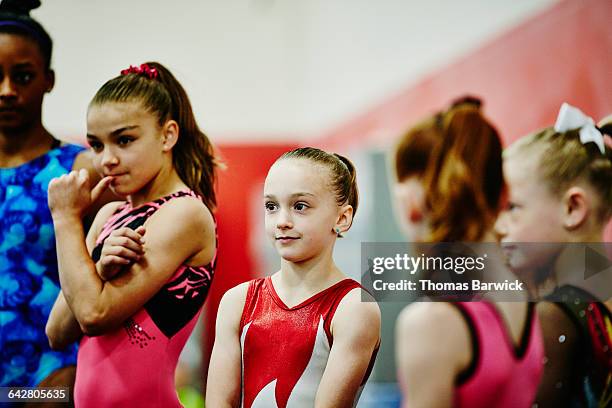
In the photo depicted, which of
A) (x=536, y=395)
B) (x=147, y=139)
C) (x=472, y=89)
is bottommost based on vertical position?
(x=536, y=395)

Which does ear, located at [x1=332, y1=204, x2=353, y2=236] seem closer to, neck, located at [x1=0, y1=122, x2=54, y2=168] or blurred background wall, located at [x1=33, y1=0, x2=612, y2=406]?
blurred background wall, located at [x1=33, y1=0, x2=612, y2=406]

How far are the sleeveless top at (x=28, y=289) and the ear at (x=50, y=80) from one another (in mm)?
301

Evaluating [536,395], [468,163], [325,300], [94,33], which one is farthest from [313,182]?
[94,33]

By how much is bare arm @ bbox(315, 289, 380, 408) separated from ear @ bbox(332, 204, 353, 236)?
0.16m

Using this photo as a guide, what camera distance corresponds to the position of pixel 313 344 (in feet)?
5.32

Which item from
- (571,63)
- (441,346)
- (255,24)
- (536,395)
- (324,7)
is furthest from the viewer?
(255,24)

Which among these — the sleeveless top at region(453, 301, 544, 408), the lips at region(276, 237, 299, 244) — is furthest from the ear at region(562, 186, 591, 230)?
the lips at region(276, 237, 299, 244)

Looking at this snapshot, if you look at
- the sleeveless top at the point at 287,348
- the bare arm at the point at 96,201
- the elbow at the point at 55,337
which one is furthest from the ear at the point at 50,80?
the sleeveless top at the point at 287,348

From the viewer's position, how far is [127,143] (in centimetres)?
178

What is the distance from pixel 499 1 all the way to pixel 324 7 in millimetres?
472

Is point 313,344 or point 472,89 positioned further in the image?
point 472,89

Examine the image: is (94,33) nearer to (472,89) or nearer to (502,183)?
(472,89)

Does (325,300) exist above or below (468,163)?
below

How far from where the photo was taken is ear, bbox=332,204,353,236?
168 cm
